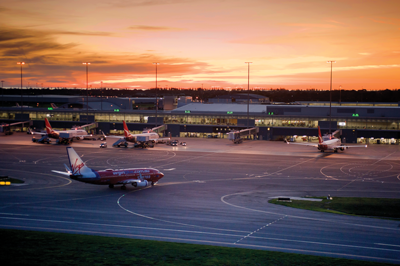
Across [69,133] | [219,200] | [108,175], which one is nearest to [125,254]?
[219,200]

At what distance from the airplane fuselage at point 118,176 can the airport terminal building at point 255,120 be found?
202 ft

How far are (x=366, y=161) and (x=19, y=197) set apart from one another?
64416 millimetres

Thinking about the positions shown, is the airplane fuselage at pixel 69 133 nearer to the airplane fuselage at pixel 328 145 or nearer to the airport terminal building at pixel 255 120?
the airport terminal building at pixel 255 120

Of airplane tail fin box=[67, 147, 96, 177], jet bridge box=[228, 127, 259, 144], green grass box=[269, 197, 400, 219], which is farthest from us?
jet bridge box=[228, 127, 259, 144]

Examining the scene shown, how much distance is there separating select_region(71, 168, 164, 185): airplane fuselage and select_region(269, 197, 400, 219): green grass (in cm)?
1814

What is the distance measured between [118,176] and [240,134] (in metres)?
64.9

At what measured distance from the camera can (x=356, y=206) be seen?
146 ft

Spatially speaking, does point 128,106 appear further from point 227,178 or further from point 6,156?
point 227,178

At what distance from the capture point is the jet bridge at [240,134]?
108125 mm

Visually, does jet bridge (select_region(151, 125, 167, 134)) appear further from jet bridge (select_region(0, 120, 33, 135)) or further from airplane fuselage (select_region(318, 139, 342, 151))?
airplane fuselage (select_region(318, 139, 342, 151))

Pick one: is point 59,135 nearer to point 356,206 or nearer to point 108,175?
point 108,175

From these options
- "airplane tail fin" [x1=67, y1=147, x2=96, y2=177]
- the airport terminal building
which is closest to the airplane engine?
"airplane tail fin" [x1=67, y1=147, x2=96, y2=177]

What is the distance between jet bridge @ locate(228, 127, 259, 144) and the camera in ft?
355

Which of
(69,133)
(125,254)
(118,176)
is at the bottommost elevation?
(125,254)
